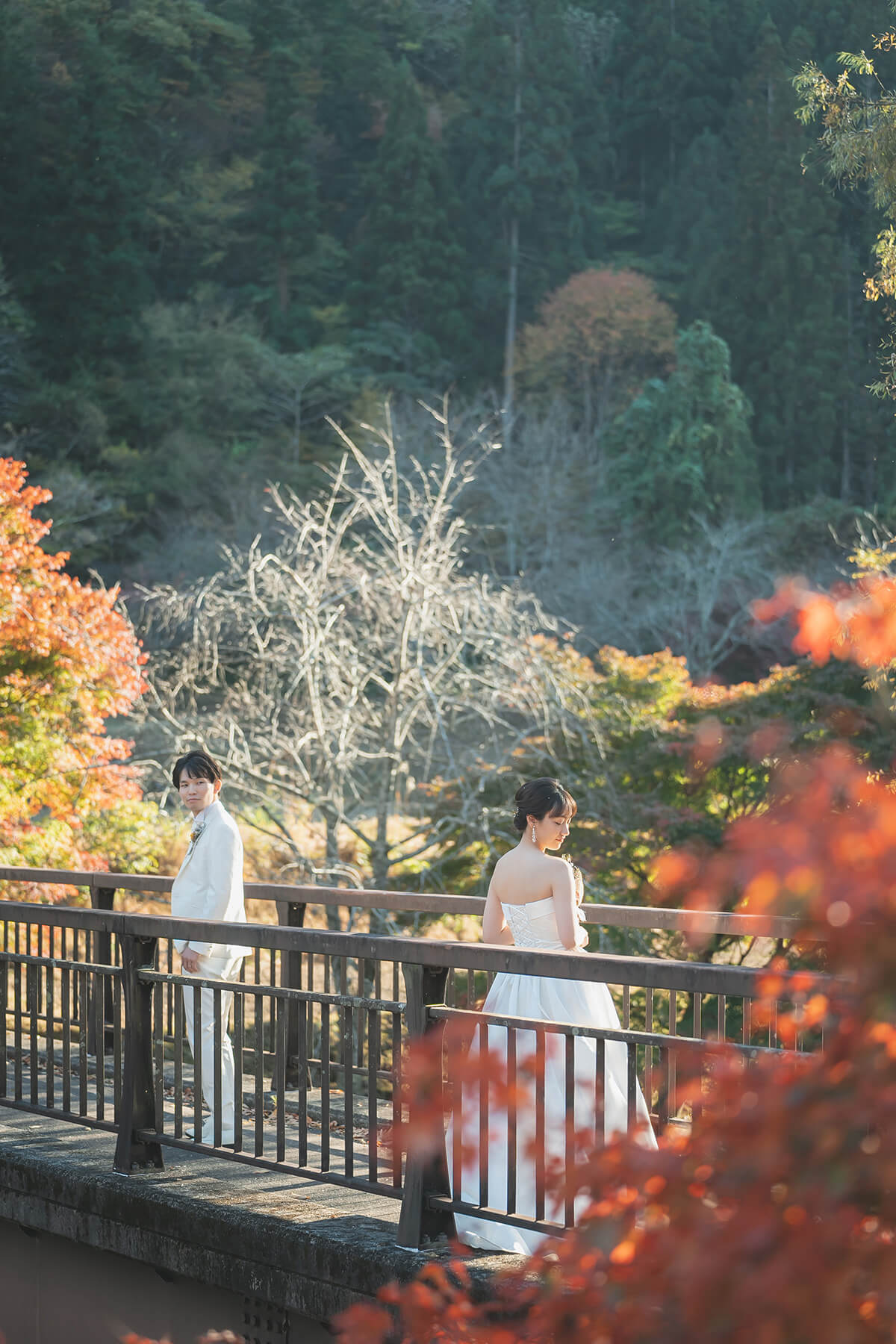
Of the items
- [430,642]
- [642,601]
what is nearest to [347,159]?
[642,601]

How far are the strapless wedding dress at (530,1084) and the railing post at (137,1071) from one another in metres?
1.10

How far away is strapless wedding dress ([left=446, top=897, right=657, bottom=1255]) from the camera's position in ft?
14.0

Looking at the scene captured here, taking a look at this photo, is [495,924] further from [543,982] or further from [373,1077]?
[373,1077]

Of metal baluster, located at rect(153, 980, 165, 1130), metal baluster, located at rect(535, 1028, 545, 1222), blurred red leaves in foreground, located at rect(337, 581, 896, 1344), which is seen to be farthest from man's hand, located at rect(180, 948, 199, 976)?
blurred red leaves in foreground, located at rect(337, 581, 896, 1344)

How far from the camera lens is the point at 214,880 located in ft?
18.3

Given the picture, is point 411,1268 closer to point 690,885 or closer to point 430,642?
point 690,885

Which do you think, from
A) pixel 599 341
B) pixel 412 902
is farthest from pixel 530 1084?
pixel 599 341

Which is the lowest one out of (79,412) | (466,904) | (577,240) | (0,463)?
(466,904)

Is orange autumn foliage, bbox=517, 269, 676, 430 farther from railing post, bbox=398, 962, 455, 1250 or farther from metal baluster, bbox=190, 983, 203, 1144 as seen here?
railing post, bbox=398, 962, 455, 1250

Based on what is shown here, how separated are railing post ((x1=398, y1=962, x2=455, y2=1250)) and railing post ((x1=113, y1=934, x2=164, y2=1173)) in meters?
1.22

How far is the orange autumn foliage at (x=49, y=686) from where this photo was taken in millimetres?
10852

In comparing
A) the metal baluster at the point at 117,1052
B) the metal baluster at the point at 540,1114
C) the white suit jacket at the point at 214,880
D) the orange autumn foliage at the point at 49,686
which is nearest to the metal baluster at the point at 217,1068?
the metal baluster at the point at 117,1052

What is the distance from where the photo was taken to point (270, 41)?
1763 inches

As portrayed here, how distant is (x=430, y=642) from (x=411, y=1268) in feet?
32.6
